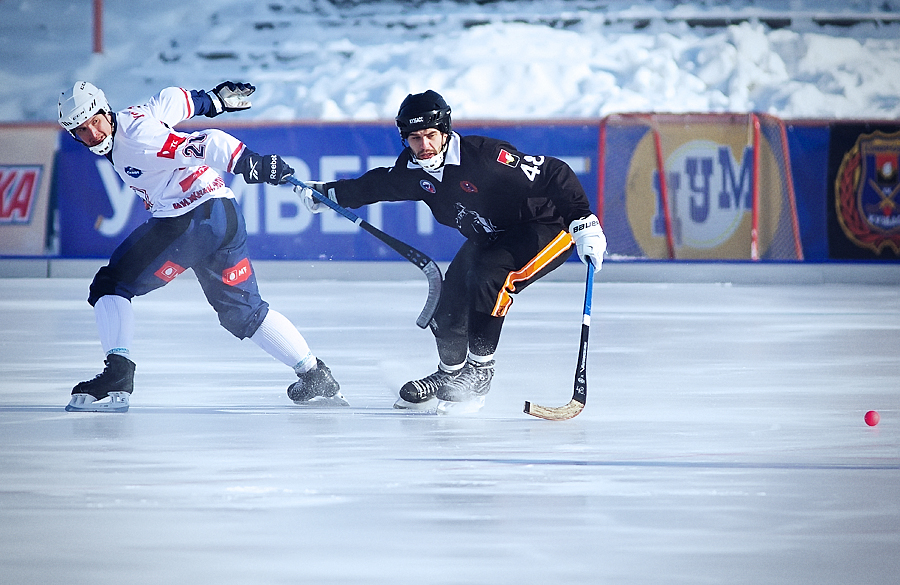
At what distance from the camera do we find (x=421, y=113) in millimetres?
5270

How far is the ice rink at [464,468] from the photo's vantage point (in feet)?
10.4

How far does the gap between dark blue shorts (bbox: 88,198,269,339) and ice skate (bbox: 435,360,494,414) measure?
2.63ft

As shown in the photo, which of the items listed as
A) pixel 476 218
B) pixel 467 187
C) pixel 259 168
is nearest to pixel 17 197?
pixel 259 168

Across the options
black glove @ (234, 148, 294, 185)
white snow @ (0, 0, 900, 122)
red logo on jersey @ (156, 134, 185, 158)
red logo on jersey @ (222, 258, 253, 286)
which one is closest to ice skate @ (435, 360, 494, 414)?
red logo on jersey @ (222, 258, 253, 286)

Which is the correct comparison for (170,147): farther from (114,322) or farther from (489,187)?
(489,187)

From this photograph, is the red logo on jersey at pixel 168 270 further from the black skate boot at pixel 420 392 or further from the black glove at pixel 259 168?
the black skate boot at pixel 420 392

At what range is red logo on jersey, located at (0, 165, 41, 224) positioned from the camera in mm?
13242

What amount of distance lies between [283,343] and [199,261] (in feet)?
1.51

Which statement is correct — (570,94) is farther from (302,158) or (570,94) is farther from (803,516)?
(803,516)

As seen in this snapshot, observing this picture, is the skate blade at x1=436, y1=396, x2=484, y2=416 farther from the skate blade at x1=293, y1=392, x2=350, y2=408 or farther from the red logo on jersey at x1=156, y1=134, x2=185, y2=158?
the red logo on jersey at x1=156, y1=134, x2=185, y2=158

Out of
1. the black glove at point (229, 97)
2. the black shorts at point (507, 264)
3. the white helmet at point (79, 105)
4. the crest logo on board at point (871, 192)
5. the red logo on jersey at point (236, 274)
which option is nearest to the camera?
the white helmet at point (79, 105)

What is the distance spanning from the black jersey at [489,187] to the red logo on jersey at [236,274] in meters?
0.62

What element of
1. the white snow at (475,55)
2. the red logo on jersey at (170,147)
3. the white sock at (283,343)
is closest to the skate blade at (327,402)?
the white sock at (283,343)

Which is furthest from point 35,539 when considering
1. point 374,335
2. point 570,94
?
point 570,94
